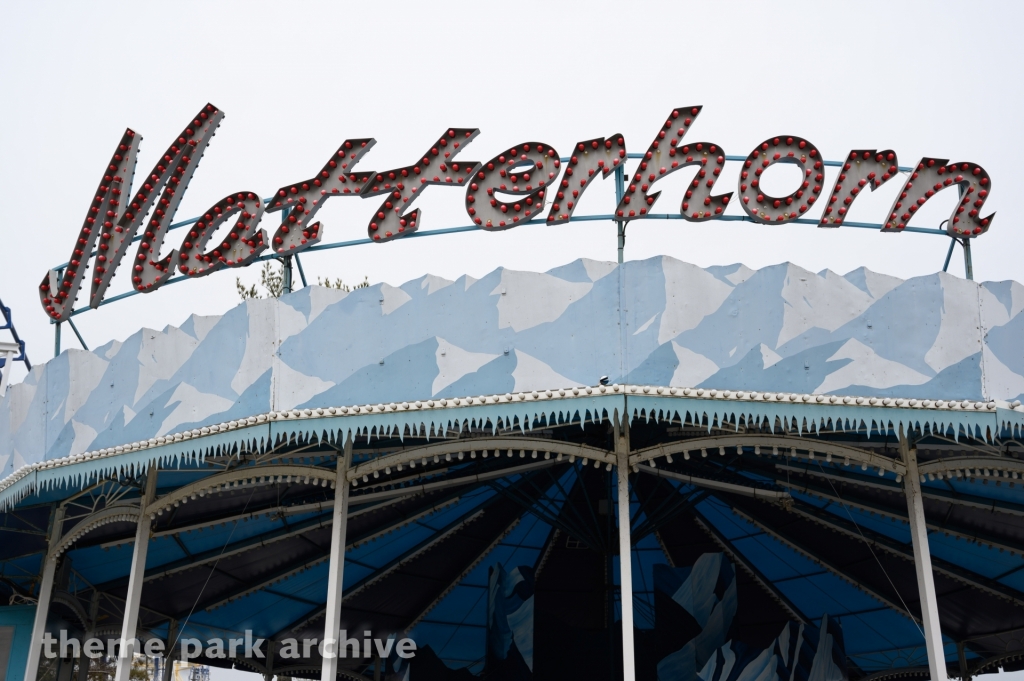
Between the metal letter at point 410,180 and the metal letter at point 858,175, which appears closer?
the metal letter at point 858,175

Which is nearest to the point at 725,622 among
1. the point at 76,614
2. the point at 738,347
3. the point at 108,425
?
the point at 738,347

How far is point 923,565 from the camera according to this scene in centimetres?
1525

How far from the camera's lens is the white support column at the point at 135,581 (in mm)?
17234

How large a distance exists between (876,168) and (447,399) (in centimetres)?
800

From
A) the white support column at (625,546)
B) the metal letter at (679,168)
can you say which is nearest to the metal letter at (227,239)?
the metal letter at (679,168)

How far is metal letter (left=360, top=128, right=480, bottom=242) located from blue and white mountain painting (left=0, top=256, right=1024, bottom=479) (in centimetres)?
171

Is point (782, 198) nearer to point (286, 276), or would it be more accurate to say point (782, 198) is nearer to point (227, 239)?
point (286, 276)

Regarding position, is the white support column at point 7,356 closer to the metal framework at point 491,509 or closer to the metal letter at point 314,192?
the metal framework at point 491,509

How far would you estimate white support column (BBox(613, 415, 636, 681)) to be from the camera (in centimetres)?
1475

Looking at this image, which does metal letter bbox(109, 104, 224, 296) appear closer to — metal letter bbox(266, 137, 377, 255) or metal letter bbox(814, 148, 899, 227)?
metal letter bbox(266, 137, 377, 255)

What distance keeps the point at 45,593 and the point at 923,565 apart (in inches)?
637

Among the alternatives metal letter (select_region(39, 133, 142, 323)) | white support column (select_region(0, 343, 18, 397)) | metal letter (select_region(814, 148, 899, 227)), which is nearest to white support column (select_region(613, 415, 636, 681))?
metal letter (select_region(814, 148, 899, 227))

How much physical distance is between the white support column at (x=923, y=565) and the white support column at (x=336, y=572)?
8.49 metres

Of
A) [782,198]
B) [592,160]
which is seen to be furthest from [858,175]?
[592,160]
